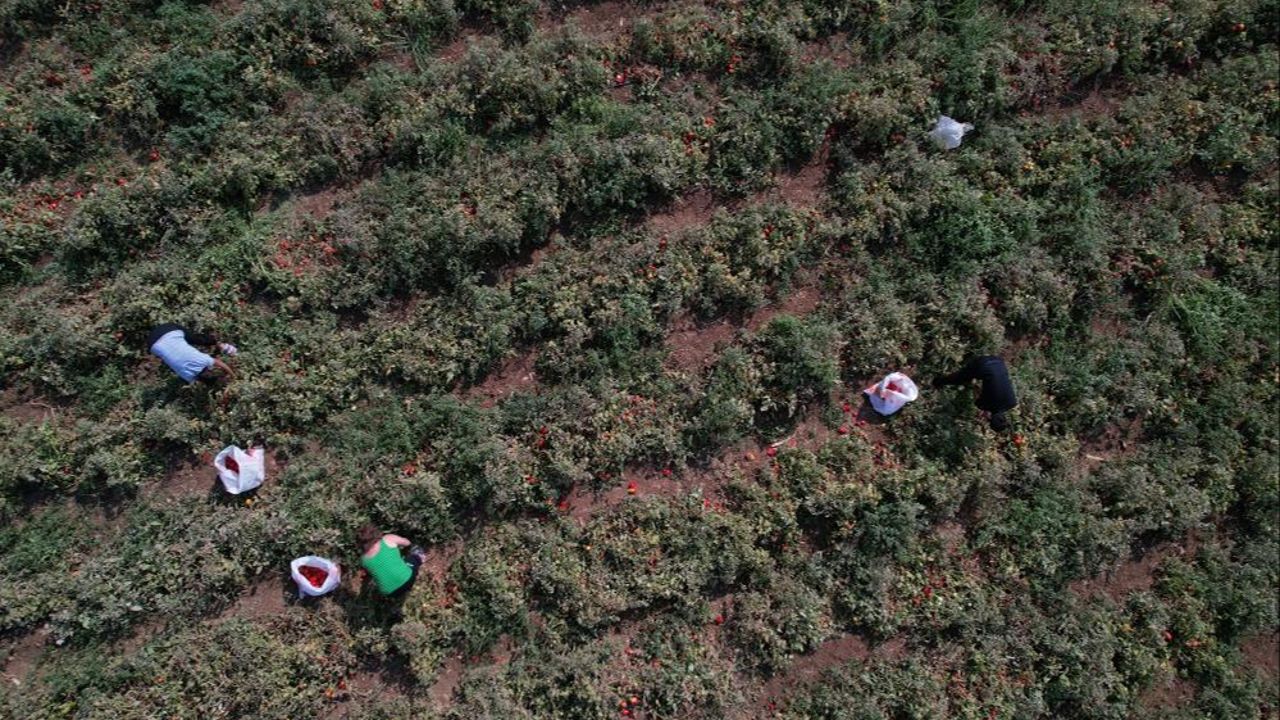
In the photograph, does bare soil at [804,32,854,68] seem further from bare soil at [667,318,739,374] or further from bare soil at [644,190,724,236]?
bare soil at [667,318,739,374]

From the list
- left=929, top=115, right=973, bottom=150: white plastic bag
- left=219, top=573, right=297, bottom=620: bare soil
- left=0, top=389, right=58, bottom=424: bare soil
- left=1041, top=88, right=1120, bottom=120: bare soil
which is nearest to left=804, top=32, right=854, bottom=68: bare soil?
left=929, top=115, right=973, bottom=150: white plastic bag

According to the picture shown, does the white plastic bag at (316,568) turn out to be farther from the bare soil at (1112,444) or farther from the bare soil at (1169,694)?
the bare soil at (1169,694)

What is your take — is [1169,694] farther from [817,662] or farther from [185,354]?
[185,354]

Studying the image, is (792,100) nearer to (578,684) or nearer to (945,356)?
(945,356)

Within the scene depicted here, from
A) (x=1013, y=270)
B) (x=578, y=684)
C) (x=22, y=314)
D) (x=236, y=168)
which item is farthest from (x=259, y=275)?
(x=1013, y=270)

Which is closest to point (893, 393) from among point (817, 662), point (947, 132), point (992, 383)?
point (992, 383)

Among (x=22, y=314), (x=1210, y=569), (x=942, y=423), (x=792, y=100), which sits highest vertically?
(x=792, y=100)

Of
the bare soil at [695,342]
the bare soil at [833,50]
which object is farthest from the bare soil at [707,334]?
the bare soil at [833,50]
